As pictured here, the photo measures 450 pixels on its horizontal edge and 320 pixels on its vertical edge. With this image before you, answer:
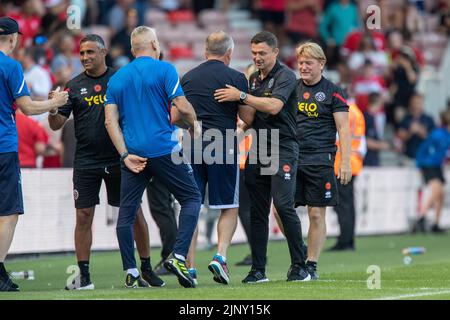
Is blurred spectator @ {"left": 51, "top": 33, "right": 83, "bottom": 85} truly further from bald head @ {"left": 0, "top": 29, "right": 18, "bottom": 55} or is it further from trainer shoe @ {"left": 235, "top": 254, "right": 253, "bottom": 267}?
bald head @ {"left": 0, "top": 29, "right": 18, "bottom": 55}

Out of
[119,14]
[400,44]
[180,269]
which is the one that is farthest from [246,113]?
[400,44]

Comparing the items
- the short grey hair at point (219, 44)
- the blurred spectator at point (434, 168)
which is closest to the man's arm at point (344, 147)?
the short grey hair at point (219, 44)

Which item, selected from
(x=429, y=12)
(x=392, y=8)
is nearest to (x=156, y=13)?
(x=392, y=8)

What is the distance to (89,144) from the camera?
11.4m

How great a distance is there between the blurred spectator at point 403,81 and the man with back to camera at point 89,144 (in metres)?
13.1

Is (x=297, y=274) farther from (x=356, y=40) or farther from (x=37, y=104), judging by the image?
(x=356, y=40)

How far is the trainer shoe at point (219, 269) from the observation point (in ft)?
36.3

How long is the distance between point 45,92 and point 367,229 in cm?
638

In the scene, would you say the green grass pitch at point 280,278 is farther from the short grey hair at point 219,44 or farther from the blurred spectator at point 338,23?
the blurred spectator at point 338,23

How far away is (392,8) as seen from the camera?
87.8ft

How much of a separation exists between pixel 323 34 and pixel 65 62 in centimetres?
842

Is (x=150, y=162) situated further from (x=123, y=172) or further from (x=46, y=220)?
(x=46, y=220)

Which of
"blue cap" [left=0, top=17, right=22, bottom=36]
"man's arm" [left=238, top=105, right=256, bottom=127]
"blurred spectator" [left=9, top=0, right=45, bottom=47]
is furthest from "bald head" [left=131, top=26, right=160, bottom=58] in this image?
"blurred spectator" [left=9, top=0, right=45, bottom=47]

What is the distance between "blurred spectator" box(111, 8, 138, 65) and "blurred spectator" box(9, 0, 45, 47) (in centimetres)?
141
